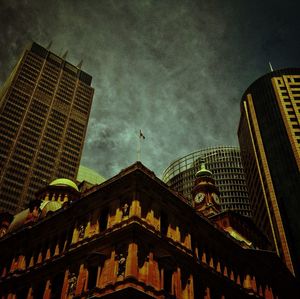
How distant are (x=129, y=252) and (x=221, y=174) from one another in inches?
4086

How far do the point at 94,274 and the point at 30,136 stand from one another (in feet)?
324

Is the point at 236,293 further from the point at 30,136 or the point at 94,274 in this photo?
the point at 30,136

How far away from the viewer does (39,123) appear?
417 ft

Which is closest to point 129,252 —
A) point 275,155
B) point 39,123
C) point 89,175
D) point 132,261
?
point 132,261

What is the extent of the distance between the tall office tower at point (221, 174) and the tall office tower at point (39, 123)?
123ft

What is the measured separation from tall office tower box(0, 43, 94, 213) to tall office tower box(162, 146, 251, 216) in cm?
3745

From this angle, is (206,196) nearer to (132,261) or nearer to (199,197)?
(199,197)

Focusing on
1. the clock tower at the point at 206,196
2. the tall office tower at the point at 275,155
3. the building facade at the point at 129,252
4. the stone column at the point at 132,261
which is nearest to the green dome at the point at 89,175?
the tall office tower at the point at 275,155

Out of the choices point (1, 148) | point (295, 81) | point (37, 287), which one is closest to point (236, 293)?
point (37, 287)

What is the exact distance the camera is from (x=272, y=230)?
86.1 meters

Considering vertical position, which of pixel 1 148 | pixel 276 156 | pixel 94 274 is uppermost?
pixel 1 148

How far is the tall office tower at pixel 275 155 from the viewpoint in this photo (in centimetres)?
8238

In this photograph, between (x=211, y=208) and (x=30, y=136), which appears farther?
(x=30, y=136)

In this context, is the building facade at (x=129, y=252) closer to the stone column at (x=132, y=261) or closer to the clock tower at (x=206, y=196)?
the stone column at (x=132, y=261)
